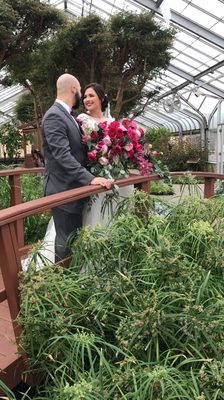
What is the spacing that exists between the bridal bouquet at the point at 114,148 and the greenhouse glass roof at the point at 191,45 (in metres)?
6.34

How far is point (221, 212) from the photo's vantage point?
7.61 ft

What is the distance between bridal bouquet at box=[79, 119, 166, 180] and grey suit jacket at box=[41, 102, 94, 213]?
8 centimetres

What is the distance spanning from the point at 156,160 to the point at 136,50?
6.66 meters

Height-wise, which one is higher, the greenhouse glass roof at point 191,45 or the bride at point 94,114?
the greenhouse glass roof at point 191,45

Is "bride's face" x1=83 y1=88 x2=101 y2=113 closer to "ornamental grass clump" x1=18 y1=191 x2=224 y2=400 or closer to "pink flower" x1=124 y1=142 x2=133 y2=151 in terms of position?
"pink flower" x1=124 y1=142 x2=133 y2=151

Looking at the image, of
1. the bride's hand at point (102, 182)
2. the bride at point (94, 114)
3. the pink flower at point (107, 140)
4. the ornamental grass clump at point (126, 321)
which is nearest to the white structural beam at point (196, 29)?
the bride at point (94, 114)

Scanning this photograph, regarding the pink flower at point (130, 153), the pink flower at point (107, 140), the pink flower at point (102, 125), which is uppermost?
the pink flower at point (102, 125)

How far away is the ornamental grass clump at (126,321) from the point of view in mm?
1284

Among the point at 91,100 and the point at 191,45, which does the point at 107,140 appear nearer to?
the point at 91,100

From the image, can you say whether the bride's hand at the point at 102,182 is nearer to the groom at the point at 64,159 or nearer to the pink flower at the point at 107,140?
the groom at the point at 64,159

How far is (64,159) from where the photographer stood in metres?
2.15

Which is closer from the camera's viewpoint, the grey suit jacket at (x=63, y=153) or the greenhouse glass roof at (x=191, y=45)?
the grey suit jacket at (x=63, y=153)

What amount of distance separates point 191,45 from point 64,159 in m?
11.5

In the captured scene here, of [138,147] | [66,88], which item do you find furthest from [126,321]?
[66,88]
